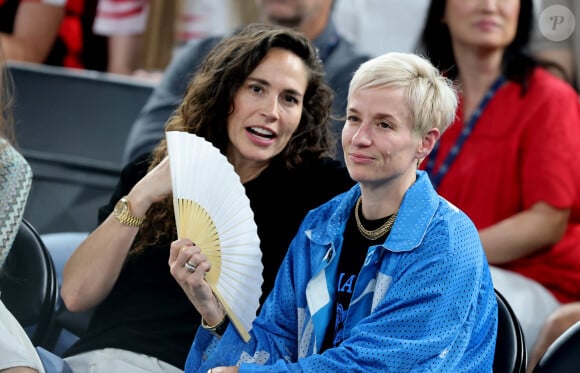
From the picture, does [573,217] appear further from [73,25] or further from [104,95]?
[73,25]

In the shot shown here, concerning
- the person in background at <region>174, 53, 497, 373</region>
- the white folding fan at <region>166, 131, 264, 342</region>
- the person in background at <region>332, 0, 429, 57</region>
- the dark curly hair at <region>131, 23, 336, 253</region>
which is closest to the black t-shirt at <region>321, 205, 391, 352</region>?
the person in background at <region>174, 53, 497, 373</region>

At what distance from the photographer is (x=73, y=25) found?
13.7ft

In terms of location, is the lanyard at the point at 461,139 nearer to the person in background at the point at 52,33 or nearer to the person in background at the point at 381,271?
the person in background at the point at 381,271

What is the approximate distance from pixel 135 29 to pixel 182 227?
85.4 inches

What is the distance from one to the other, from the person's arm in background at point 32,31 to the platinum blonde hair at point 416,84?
94.4 inches

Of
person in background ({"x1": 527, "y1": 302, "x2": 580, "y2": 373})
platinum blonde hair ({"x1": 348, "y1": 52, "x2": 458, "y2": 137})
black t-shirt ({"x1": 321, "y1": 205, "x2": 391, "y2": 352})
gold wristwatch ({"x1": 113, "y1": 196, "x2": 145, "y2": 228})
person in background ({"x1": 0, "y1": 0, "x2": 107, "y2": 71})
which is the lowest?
person in background ({"x1": 527, "y1": 302, "x2": 580, "y2": 373})

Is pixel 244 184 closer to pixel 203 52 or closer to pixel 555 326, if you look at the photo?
pixel 555 326

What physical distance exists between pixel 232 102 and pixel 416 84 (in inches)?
25.3

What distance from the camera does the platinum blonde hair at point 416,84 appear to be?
6.25ft

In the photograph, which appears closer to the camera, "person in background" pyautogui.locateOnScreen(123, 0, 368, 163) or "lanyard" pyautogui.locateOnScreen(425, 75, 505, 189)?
"lanyard" pyautogui.locateOnScreen(425, 75, 505, 189)

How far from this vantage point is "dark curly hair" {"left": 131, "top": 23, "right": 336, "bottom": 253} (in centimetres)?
241

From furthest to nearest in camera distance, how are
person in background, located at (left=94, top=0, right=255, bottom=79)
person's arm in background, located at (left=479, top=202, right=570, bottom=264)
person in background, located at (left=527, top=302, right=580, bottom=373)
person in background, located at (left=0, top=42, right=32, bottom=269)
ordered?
person in background, located at (left=94, top=0, right=255, bottom=79) < person's arm in background, located at (left=479, top=202, right=570, bottom=264) < person in background, located at (left=527, top=302, right=580, bottom=373) < person in background, located at (left=0, top=42, right=32, bottom=269)

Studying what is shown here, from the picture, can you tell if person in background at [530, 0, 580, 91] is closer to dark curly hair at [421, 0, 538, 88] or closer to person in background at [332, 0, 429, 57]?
dark curly hair at [421, 0, 538, 88]

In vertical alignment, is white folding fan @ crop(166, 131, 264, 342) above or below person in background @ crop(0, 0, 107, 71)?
above
